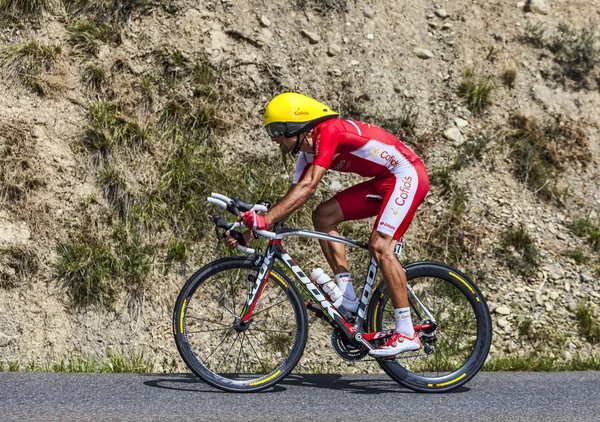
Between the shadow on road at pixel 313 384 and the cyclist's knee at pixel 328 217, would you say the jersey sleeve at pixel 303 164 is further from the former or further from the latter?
the shadow on road at pixel 313 384

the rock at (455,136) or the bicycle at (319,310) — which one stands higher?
the rock at (455,136)

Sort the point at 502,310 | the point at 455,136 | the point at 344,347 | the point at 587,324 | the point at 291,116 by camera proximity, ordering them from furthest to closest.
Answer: the point at 455,136
the point at 502,310
the point at 587,324
the point at 344,347
the point at 291,116

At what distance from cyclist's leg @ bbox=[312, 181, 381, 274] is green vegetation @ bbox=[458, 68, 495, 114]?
430 cm

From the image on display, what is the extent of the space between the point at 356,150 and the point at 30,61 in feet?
16.7

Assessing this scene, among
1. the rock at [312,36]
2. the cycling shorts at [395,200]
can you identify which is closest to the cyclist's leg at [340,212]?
the cycling shorts at [395,200]

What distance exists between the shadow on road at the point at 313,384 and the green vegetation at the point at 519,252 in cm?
293

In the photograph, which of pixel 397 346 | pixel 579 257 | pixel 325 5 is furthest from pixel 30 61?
pixel 579 257

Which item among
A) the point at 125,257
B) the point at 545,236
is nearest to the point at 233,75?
the point at 125,257

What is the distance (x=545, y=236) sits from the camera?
8.84 m

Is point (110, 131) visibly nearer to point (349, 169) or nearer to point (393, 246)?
point (349, 169)

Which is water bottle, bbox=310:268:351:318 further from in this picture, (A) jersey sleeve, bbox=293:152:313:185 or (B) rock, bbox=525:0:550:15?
(B) rock, bbox=525:0:550:15

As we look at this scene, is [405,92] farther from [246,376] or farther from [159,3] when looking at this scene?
[246,376]

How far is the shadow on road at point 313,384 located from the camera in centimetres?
562

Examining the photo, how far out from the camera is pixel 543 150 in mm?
9500
